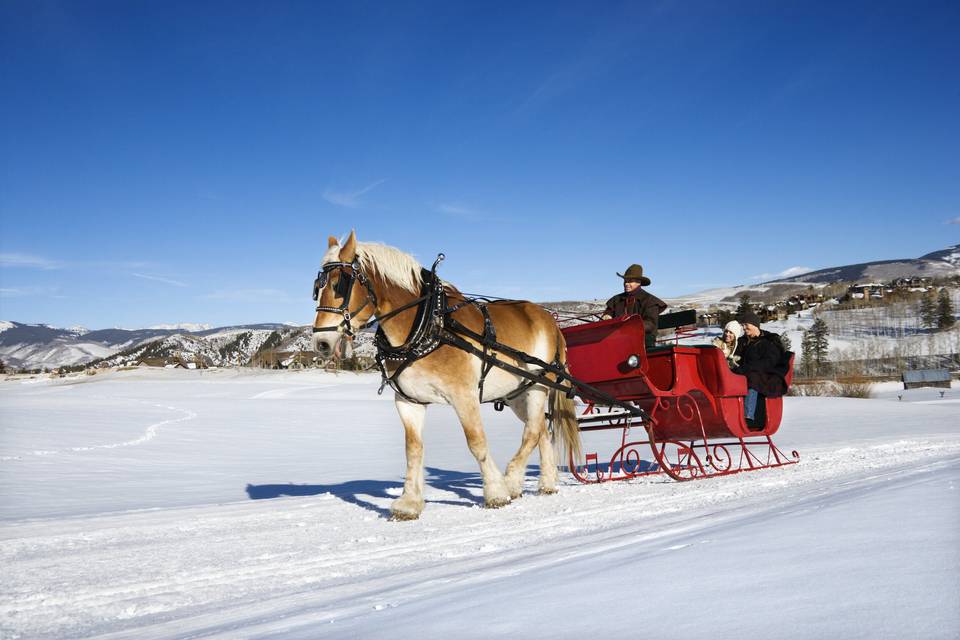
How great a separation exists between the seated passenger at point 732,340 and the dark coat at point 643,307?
3.97ft

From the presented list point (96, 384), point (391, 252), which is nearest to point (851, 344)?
point (96, 384)

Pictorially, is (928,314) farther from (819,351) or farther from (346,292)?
(346,292)

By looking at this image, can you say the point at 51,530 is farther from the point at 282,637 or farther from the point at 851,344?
the point at 851,344

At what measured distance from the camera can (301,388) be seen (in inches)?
1484

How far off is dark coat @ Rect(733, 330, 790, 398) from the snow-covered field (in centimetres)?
106

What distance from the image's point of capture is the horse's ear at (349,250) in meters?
6.02

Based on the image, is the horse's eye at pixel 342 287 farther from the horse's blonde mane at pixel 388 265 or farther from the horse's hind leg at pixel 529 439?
the horse's hind leg at pixel 529 439

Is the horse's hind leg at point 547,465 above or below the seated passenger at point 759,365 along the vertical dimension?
below

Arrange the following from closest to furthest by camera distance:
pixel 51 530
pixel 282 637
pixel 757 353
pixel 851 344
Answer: pixel 282 637 < pixel 51 530 < pixel 757 353 < pixel 851 344

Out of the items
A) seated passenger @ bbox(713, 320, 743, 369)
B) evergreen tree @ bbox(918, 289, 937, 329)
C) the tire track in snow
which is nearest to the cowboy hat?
seated passenger @ bbox(713, 320, 743, 369)

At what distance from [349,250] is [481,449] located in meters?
2.23

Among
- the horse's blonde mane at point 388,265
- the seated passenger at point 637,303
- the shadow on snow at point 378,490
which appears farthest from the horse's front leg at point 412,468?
the seated passenger at point 637,303

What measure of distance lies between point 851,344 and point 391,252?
63.4m

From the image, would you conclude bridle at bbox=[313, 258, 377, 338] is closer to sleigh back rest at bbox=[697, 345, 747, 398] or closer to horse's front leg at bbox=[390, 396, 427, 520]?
horse's front leg at bbox=[390, 396, 427, 520]
